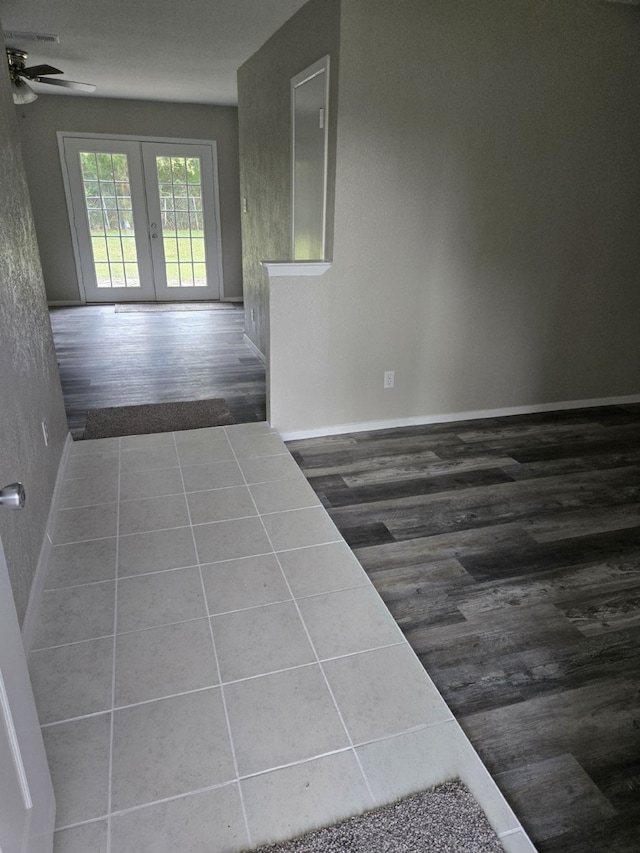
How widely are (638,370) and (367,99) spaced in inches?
113

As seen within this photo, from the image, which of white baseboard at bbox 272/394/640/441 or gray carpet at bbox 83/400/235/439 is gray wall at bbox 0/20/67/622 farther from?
white baseboard at bbox 272/394/640/441

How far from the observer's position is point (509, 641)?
1931 millimetres

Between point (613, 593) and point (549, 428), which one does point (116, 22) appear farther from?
point (613, 593)

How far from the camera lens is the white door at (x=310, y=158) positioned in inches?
125

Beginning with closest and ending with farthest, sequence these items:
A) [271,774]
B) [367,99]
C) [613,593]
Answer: [271,774]
[613,593]
[367,99]

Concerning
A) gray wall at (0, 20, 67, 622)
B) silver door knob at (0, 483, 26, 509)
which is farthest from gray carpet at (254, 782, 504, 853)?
gray wall at (0, 20, 67, 622)

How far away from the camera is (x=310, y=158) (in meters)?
3.44

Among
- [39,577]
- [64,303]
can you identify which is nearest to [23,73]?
[64,303]

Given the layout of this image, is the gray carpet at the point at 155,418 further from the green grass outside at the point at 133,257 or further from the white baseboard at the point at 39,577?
the green grass outside at the point at 133,257

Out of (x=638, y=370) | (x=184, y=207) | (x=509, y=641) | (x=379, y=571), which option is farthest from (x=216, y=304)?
(x=509, y=641)

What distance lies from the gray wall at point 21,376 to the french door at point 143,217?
16.3 ft

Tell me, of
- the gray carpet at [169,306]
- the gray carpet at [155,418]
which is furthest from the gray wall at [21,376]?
the gray carpet at [169,306]

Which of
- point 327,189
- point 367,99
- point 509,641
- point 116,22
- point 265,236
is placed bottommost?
point 509,641

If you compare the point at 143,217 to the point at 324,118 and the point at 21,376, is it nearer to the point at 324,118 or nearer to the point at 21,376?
the point at 324,118
